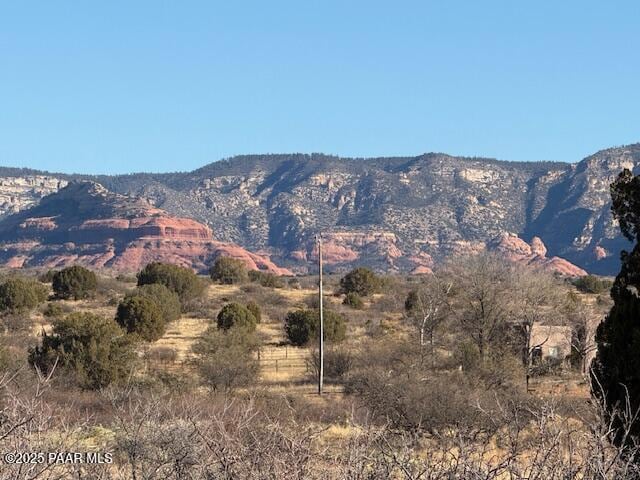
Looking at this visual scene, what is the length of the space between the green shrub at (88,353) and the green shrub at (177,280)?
25.1 m

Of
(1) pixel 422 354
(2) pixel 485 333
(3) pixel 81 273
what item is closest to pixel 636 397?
(1) pixel 422 354

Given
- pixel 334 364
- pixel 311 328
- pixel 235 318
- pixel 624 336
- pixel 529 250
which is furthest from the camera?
pixel 529 250

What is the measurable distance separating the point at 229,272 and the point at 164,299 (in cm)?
2241

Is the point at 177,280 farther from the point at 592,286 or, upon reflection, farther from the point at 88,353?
the point at 592,286

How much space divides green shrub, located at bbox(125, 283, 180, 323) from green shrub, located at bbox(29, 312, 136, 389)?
17.5m

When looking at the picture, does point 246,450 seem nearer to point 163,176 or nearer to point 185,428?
point 185,428

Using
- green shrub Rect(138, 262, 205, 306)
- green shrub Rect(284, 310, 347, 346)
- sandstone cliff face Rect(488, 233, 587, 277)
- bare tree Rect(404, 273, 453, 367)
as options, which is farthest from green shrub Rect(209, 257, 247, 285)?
sandstone cliff face Rect(488, 233, 587, 277)

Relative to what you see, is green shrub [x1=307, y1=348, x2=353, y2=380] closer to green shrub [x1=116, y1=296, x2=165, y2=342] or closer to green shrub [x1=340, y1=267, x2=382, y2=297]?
green shrub [x1=116, y1=296, x2=165, y2=342]

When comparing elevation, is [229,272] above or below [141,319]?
below

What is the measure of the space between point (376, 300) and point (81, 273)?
18784mm

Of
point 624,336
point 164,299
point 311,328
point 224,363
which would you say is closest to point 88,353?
point 224,363

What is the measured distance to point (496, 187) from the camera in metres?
160

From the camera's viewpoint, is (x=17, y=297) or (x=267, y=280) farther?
(x=267, y=280)

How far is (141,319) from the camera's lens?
124 feet
